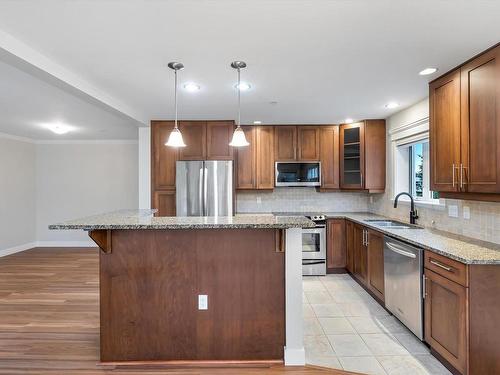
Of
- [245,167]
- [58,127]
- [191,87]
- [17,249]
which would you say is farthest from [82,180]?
[191,87]

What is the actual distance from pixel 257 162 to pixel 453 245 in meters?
2.97

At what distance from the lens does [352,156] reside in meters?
4.68

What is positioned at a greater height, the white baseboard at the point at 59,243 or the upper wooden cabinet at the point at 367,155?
the upper wooden cabinet at the point at 367,155

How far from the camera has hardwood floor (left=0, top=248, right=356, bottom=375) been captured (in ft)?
7.29

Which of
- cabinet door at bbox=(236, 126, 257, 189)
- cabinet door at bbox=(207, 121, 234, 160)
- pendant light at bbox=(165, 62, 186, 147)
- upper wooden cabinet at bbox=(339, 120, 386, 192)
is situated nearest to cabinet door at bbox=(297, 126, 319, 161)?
upper wooden cabinet at bbox=(339, 120, 386, 192)

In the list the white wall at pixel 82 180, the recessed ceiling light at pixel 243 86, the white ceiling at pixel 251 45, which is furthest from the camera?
the white wall at pixel 82 180

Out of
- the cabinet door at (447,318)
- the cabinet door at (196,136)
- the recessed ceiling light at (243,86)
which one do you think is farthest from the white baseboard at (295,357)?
the cabinet door at (196,136)

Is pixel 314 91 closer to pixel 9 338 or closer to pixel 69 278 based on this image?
pixel 9 338

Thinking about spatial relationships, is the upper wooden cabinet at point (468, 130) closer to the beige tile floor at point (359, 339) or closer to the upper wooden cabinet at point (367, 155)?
the beige tile floor at point (359, 339)

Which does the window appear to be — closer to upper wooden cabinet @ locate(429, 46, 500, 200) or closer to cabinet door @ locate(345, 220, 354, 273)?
cabinet door @ locate(345, 220, 354, 273)

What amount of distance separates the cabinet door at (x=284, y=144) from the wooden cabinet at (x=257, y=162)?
0.22ft

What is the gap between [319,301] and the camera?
349 cm

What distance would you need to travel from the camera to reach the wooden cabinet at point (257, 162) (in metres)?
4.74

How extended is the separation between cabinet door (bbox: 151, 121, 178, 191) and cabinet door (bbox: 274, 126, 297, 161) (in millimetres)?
1604
